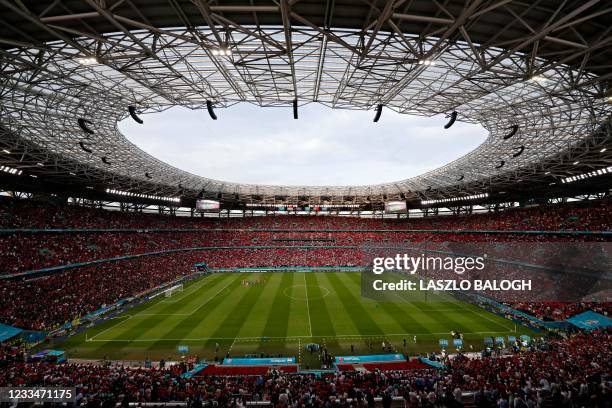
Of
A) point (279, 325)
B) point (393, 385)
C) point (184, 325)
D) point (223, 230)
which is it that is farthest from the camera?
point (223, 230)

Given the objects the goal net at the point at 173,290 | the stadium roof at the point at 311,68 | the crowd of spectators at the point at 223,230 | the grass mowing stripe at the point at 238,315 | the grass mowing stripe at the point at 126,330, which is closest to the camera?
the stadium roof at the point at 311,68

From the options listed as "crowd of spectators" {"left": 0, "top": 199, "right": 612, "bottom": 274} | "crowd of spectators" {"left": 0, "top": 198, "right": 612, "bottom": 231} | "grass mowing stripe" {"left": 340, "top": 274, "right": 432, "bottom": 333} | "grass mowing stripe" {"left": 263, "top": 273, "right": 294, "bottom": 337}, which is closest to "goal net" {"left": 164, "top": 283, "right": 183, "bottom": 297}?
"crowd of spectators" {"left": 0, "top": 199, "right": 612, "bottom": 274}

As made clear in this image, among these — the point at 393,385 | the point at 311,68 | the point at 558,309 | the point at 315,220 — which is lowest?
the point at 558,309

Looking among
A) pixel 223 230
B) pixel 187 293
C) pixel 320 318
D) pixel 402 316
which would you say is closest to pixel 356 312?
pixel 320 318

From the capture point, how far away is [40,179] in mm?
37500

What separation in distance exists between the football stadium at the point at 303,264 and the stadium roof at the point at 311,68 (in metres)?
0.14

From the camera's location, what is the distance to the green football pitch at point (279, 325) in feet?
77.3

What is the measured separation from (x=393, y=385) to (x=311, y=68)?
15.6 m

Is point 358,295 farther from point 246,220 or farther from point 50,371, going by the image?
point 246,220

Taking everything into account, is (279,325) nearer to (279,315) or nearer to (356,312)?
(279,315)

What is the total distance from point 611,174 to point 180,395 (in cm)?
4631

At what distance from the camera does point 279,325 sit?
92.7ft

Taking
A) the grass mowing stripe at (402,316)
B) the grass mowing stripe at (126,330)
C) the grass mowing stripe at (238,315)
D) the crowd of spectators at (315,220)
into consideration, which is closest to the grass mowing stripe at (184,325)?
the grass mowing stripe at (126,330)

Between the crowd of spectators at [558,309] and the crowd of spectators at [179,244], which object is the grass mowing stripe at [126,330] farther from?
the crowd of spectators at [558,309]
